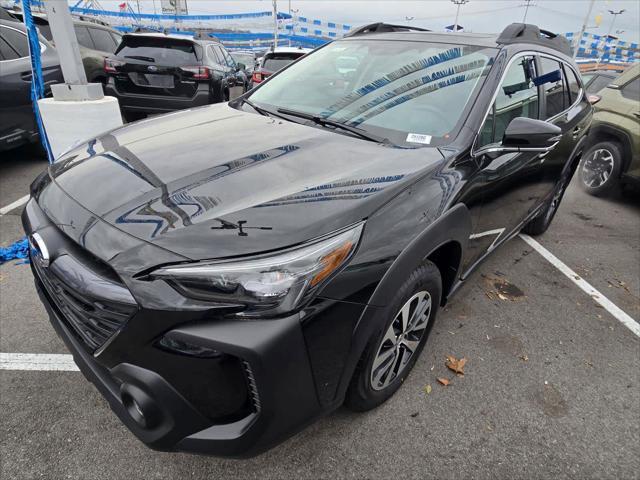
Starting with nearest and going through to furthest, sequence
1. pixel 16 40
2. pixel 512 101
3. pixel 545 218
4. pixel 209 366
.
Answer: pixel 209 366
pixel 512 101
pixel 545 218
pixel 16 40

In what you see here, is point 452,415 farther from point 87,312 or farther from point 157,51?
point 157,51

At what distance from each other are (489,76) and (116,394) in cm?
237

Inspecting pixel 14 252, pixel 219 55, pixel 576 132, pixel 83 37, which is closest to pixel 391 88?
pixel 576 132

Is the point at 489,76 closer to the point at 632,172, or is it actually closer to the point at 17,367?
the point at 17,367

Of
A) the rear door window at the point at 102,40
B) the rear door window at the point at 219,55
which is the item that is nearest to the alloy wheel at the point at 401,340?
the rear door window at the point at 219,55

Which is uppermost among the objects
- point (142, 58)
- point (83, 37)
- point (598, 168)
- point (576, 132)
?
point (83, 37)

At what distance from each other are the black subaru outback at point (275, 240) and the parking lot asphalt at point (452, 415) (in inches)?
10.4

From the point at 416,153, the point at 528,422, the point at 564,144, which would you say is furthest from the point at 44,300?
the point at 564,144

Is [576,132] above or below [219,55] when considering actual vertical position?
below

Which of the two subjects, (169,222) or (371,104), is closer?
(169,222)

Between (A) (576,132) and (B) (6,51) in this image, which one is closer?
(A) (576,132)

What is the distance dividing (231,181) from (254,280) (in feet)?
1.73

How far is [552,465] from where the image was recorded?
1.93 metres

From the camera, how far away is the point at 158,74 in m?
6.53
